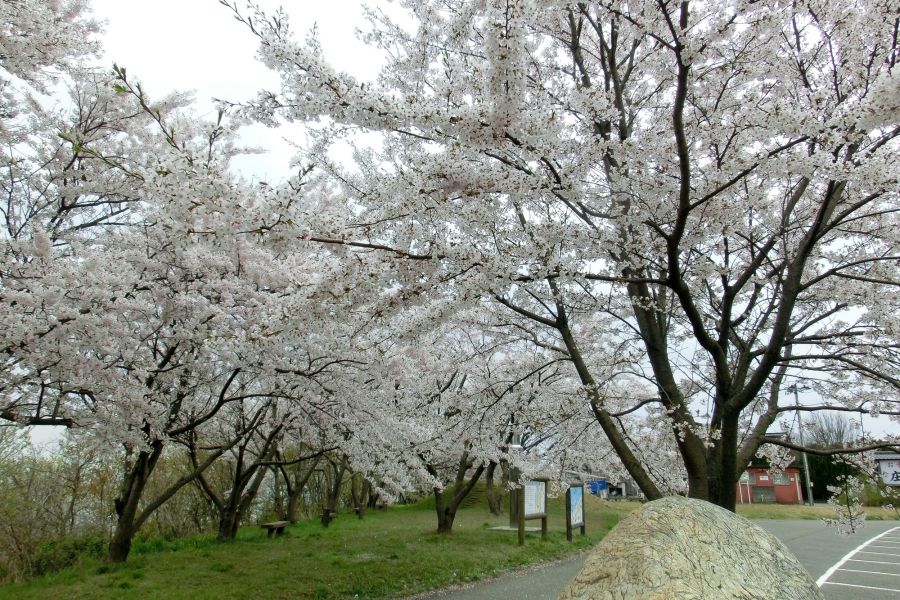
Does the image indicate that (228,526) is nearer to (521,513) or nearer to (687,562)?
(521,513)

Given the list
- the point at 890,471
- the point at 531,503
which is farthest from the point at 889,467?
the point at 531,503

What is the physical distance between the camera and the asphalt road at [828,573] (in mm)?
8156

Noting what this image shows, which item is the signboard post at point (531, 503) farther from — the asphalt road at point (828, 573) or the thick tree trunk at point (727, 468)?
the thick tree trunk at point (727, 468)

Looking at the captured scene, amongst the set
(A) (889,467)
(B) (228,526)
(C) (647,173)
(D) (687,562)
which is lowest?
(B) (228,526)

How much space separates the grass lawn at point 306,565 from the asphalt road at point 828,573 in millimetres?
533

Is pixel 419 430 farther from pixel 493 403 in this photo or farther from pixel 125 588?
pixel 125 588

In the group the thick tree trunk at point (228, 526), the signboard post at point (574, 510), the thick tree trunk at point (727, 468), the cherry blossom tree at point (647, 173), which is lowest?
the thick tree trunk at point (228, 526)

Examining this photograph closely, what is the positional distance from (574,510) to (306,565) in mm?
7811

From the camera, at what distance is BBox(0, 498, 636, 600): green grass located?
A: 736 centimetres

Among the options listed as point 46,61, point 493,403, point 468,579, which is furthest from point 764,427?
point 46,61

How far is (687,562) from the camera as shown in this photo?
2557mm

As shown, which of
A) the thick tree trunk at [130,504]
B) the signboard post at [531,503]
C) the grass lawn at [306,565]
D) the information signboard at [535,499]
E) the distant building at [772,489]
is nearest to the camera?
the grass lawn at [306,565]

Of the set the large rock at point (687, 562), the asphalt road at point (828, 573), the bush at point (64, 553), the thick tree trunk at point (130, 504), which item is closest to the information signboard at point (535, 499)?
the asphalt road at point (828, 573)

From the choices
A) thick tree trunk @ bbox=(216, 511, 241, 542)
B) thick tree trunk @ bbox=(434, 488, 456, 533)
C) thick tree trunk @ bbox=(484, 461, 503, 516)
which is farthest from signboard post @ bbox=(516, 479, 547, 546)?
thick tree trunk @ bbox=(484, 461, 503, 516)
